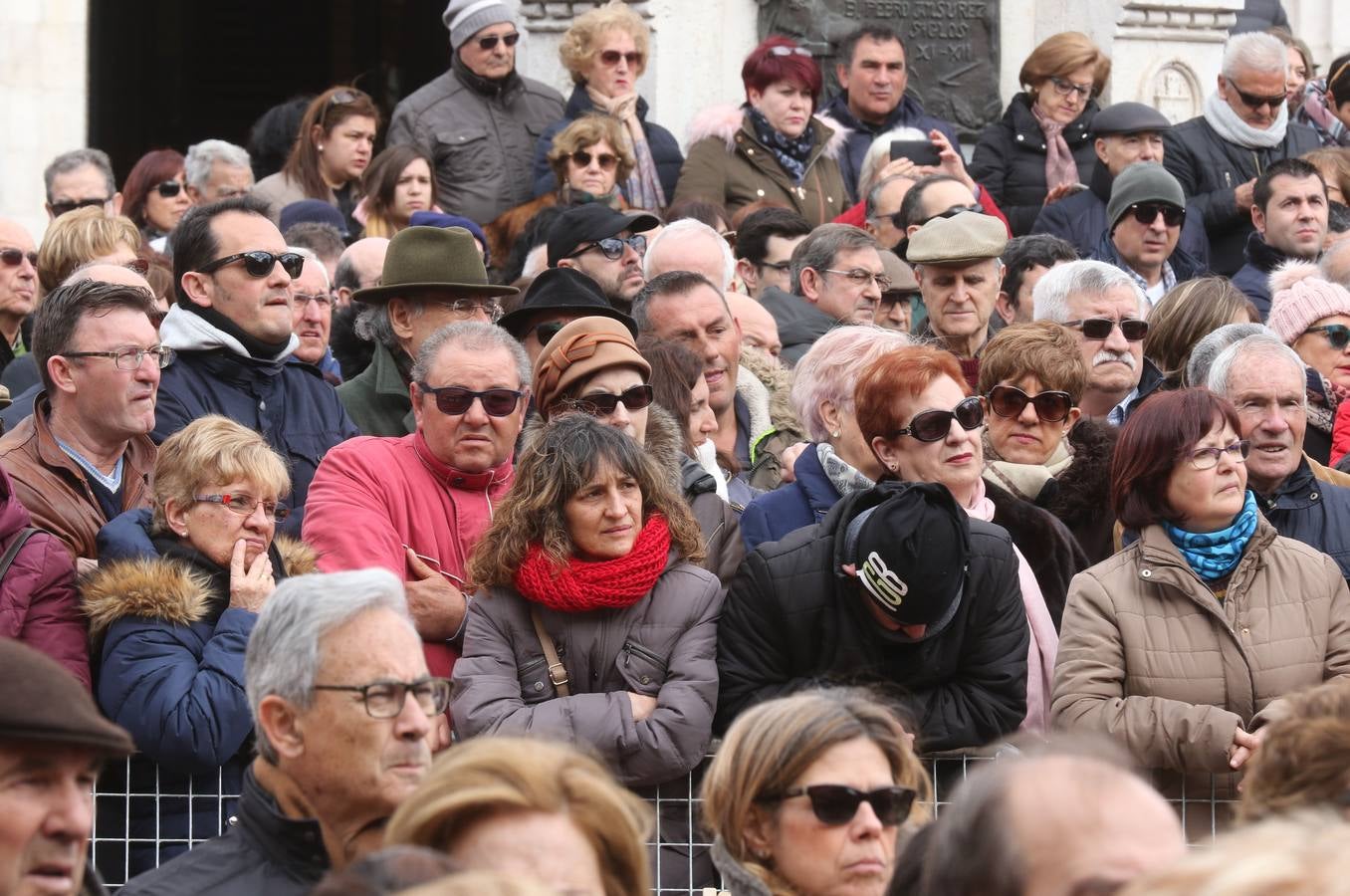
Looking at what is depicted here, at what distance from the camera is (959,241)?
27.7 feet

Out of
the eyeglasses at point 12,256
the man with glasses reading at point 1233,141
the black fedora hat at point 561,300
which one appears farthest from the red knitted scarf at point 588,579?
the man with glasses reading at point 1233,141

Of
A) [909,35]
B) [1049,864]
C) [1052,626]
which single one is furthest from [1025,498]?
[909,35]

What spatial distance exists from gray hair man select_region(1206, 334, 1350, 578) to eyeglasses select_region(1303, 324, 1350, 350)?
3.88 feet

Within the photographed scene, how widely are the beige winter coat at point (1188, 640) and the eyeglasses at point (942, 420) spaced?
0.56 m

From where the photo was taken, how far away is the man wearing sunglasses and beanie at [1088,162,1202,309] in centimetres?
955

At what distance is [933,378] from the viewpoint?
20.6 feet

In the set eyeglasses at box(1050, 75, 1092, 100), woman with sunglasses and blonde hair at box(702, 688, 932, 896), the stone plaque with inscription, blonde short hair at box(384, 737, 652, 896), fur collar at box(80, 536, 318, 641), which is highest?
the stone plaque with inscription

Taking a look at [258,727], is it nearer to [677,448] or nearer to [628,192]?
[677,448]

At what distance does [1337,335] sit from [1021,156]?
136 inches

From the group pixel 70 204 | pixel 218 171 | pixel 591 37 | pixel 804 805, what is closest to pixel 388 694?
pixel 804 805

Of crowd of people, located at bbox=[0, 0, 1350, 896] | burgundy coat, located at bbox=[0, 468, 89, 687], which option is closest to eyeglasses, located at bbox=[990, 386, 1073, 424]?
crowd of people, located at bbox=[0, 0, 1350, 896]

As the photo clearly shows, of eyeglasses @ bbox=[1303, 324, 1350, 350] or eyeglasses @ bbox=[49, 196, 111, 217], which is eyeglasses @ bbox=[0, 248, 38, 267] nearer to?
eyeglasses @ bbox=[49, 196, 111, 217]

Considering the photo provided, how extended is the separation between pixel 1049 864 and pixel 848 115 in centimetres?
844

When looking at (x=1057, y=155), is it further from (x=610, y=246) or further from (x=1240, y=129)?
(x=610, y=246)
